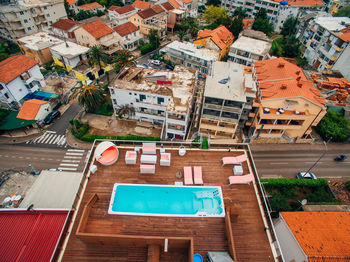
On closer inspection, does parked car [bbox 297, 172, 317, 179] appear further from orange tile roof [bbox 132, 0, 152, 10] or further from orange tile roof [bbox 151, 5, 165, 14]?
orange tile roof [bbox 132, 0, 152, 10]

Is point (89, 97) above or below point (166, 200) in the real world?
below

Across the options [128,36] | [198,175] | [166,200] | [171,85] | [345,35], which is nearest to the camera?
[166,200]

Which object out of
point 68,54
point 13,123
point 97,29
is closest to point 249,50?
point 97,29

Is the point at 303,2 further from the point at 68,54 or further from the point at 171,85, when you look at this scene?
the point at 68,54

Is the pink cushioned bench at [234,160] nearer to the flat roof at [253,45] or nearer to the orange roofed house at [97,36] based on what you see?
the flat roof at [253,45]

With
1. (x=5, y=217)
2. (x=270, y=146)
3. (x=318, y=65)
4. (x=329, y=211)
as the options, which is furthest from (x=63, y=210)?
(x=318, y=65)

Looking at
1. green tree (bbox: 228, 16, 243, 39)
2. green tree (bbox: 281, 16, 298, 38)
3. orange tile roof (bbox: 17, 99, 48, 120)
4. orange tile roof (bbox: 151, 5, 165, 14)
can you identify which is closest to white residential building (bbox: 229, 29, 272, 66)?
green tree (bbox: 228, 16, 243, 39)
